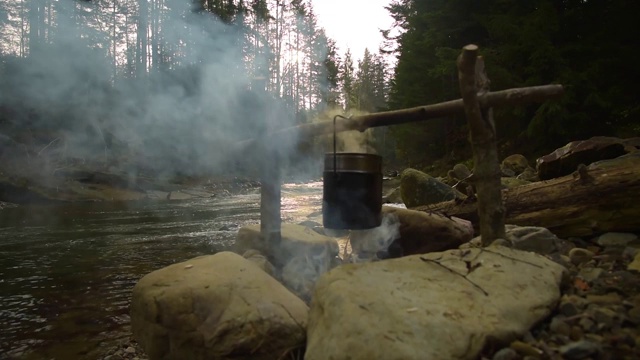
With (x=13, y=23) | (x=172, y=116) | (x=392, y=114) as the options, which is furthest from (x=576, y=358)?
(x=13, y=23)

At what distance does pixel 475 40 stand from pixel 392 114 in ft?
54.7

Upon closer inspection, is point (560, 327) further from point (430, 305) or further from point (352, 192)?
point (352, 192)

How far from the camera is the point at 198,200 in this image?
15.9 metres

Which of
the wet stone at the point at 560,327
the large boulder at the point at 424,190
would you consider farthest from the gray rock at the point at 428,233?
the large boulder at the point at 424,190

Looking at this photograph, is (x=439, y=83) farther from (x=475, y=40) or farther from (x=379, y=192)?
(x=379, y=192)

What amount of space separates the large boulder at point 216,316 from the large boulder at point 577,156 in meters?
4.70

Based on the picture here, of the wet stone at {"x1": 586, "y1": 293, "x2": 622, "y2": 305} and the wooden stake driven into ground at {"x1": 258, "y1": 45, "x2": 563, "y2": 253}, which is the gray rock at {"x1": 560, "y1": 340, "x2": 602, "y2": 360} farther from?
the wooden stake driven into ground at {"x1": 258, "y1": 45, "x2": 563, "y2": 253}

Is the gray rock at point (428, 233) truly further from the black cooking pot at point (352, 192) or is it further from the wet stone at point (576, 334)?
the wet stone at point (576, 334)

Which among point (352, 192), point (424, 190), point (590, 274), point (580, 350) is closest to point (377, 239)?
point (352, 192)

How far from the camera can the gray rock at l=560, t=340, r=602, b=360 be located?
5.93 feet

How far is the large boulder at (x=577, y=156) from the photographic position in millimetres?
5215

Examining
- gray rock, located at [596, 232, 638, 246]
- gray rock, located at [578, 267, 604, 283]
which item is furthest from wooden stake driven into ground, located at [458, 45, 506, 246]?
gray rock, located at [596, 232, 638, 246]

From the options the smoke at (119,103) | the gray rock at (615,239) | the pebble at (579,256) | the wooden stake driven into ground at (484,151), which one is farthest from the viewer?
the smoke at (119,103)

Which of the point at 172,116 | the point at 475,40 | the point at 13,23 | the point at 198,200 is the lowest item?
the point at 198,200
